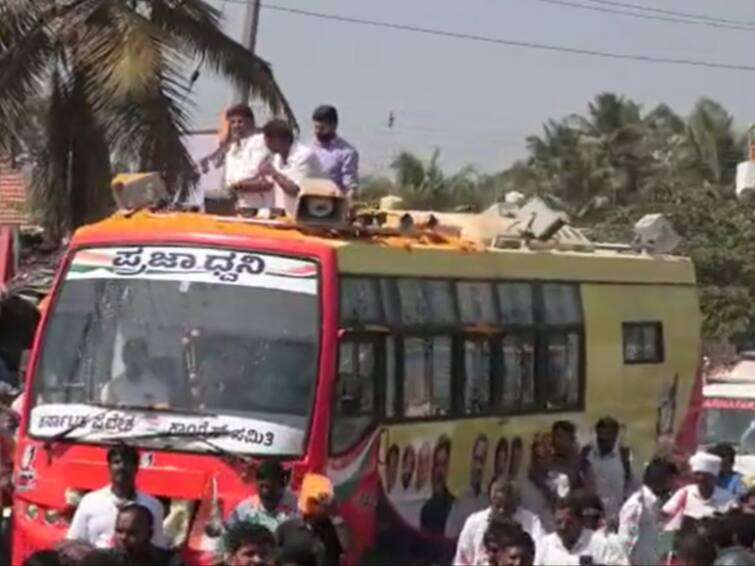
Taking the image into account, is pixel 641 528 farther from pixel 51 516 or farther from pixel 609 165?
pixel 609 165

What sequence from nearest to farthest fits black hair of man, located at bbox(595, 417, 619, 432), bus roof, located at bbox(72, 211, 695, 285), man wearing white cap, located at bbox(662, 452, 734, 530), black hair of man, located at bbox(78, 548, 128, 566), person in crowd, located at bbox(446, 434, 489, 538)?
1. black hair of man, located at bbox(78, 548, 128, 566)
2. bus roof, located at bbox(72, 211, 695, 285)
3. man wearing white cap, located at bbox(662, 452, 734, 530)
4. person in crowd, located at bbox(446, 434, 489, 538)
5. black hair of man, located at bbox(595, 417, 619, 432)

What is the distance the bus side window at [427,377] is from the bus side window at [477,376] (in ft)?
0.88

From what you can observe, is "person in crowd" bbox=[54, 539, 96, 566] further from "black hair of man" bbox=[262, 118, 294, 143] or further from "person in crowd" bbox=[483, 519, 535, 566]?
"black hair of man" bbox=[262, 118, 294, 143]

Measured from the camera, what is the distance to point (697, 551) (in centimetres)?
967

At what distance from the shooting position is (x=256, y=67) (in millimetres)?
22594

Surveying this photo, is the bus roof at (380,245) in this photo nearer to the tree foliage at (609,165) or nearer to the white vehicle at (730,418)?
the white vehicle at (730,418)

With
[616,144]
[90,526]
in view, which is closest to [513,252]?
[90,526]

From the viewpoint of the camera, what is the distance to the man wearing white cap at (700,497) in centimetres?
1430

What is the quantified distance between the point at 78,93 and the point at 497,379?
8041 millimetres

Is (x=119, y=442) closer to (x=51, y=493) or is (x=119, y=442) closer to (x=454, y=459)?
(x=51, y=493)

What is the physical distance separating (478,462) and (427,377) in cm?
98

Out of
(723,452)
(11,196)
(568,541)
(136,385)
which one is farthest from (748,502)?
(11,196)

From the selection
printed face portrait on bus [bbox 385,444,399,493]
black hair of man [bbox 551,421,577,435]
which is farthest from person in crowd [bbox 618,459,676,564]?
black hair of man [bbox 551,421,577,435]

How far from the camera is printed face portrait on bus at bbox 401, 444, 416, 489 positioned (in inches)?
563
